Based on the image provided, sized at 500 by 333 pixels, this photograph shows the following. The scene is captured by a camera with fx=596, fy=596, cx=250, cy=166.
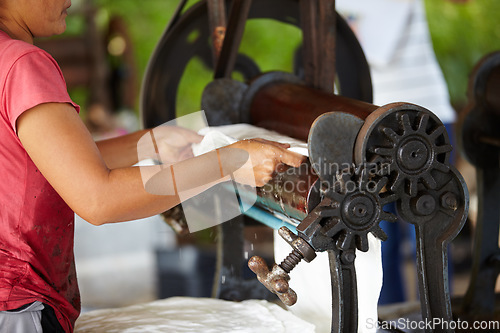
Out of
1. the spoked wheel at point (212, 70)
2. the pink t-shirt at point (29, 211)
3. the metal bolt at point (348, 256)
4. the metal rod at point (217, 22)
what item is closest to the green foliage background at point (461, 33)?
the spoked wheel at point (212, 70)

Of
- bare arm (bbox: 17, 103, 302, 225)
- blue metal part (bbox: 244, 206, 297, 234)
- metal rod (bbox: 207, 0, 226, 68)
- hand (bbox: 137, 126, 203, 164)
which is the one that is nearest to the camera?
bare arm (bbox: 17, 103, 302, 225)


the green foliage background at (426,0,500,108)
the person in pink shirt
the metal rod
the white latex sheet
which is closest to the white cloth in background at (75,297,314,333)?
the white latex sheet

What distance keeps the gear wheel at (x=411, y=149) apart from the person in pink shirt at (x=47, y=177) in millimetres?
184

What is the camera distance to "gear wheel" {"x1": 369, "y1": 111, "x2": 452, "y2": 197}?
1051 millimetres

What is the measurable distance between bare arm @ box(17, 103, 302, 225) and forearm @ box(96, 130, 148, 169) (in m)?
0.51

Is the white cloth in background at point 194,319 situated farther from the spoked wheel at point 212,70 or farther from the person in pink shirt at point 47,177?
the spoked wheel at point 212,70

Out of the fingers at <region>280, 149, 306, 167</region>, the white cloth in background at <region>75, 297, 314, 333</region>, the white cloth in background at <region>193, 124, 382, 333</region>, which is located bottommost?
the white cloth in background at <region>75, 297, 314, 333</region>

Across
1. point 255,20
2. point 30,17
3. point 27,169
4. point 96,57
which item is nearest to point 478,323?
point 255,20

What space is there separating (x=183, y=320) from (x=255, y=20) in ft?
3.43

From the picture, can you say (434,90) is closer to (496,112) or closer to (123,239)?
(496,112)

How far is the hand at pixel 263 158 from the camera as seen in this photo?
112 cm

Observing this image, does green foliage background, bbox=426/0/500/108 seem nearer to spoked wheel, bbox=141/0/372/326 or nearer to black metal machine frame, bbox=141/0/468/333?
spoked wheel, bbox=141/0/372/326

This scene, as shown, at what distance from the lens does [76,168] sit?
101 cm

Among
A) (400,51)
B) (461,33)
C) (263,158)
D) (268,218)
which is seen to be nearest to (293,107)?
(268,218)
